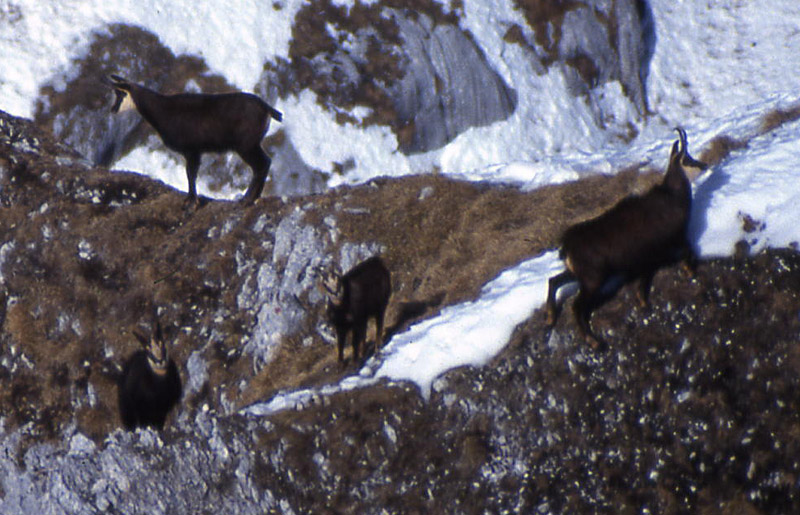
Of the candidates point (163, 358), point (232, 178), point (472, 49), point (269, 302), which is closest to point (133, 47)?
point (232, 178)

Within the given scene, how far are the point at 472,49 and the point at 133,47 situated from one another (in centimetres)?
1062

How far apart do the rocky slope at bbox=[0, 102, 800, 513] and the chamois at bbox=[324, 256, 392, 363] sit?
1.76 feet

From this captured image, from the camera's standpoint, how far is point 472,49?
2542 centimetres

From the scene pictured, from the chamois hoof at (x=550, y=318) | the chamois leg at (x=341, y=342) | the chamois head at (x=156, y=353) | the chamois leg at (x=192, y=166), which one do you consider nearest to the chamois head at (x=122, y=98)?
the chamois leg at (x=192, y=166)

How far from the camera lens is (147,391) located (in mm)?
11117

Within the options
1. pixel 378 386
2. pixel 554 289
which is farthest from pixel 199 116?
pixel 554 289

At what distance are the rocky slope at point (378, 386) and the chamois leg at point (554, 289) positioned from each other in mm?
261

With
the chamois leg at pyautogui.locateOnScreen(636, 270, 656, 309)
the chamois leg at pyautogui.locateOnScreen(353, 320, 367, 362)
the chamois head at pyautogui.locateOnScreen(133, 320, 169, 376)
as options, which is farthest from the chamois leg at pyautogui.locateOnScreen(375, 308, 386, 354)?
the chamois leg at pyautogui.locateOnScreen(636, 270, 656, 309)

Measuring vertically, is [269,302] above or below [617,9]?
below

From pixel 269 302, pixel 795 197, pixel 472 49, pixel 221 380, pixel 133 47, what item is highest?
pixel 133 47

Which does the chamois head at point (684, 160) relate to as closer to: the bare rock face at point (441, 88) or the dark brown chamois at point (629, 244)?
the dark brown chamois at point (629, 244)

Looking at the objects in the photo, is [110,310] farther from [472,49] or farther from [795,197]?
[472,49]

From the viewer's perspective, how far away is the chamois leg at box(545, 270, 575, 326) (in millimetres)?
8891

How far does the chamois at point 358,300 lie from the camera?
10430 millimetres
